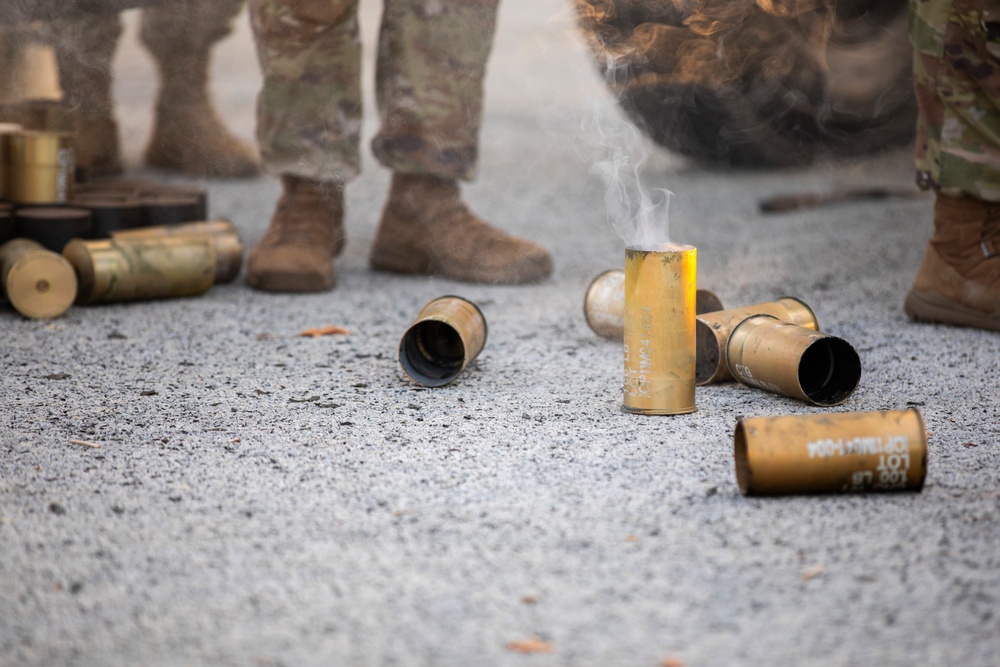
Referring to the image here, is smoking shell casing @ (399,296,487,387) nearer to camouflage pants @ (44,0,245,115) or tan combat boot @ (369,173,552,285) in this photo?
tan combat boot @ (369,173,552,285)

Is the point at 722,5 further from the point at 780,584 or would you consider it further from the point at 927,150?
the point at 780,584

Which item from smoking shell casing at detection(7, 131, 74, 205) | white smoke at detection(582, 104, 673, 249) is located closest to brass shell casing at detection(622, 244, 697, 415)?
white smoke at detection(582, 104, 673, 249)

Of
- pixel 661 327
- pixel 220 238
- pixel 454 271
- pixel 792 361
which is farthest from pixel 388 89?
pixel 792 361

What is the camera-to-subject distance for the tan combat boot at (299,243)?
3.44 m

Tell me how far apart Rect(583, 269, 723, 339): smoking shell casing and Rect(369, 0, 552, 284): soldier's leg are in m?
0.72

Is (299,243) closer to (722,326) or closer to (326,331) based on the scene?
(326,331)

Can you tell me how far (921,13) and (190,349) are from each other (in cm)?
221

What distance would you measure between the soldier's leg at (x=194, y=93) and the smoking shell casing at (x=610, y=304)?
9.59ft

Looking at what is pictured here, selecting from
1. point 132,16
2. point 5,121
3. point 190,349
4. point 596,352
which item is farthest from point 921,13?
point 132,16

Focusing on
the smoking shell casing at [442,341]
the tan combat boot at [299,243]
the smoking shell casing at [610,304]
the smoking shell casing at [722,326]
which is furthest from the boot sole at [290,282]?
the smoking shell casing at [722,326]

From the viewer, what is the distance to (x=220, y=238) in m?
3.50

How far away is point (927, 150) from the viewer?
301 cm

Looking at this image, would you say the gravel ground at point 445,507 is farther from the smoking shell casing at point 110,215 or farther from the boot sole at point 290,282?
the smoking shell casing at point 110,215

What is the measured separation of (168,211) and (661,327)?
2.12 metres
